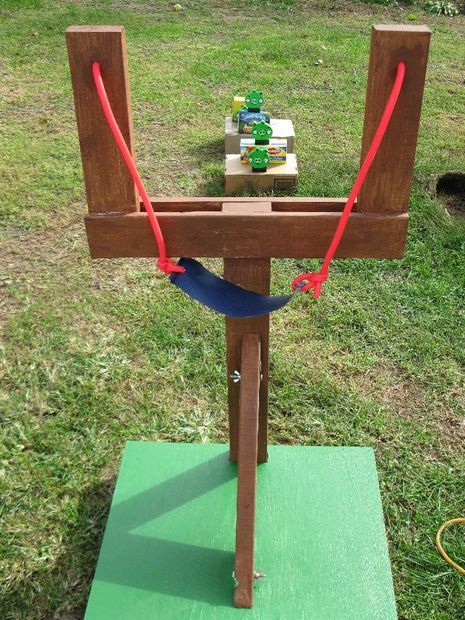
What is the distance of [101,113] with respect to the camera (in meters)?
1.55

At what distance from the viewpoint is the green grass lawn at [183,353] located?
229 cm

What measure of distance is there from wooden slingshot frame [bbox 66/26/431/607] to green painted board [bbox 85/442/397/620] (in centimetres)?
24

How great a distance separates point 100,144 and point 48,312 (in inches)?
70.2

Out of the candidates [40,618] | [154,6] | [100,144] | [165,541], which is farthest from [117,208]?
[154,6]

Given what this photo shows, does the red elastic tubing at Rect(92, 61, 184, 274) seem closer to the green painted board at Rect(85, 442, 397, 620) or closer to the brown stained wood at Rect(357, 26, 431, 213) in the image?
the brown stained wood at Rect(357, 26, 431, 213)

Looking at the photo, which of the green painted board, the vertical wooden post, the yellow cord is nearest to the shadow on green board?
the green painted board

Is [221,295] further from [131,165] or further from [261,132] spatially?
[261,132]

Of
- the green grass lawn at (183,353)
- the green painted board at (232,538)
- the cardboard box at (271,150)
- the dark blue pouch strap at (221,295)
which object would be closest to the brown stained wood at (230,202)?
the dark blue pouch strap at (221,295)

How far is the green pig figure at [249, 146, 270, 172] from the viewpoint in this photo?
4.09m

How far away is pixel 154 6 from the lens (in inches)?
309


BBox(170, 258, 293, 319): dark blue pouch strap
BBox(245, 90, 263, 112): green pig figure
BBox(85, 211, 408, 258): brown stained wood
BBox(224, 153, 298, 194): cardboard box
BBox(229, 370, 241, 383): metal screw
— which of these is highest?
BBox(85, 211, 408, 258): brown stained wood

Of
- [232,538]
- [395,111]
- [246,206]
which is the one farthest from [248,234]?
[232,538]

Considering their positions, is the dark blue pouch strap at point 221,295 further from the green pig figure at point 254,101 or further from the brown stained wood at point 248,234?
the green pig figure at point 254,101

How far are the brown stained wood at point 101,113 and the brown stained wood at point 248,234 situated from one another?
0.18 ft
